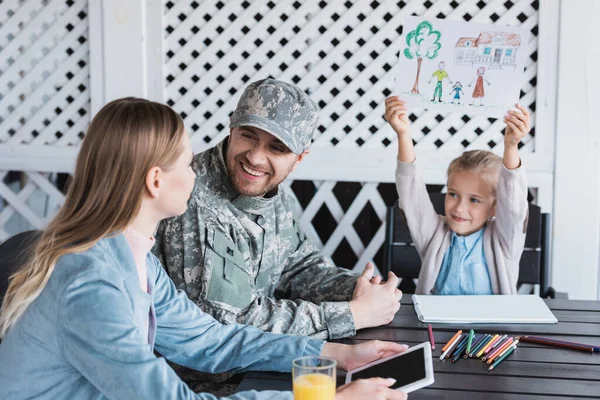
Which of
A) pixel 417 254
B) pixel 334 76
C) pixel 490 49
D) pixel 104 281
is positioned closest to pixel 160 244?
pixel 104 281

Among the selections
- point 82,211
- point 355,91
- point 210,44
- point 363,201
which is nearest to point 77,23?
point 210,44

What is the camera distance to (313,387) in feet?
4.33

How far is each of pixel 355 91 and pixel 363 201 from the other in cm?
51

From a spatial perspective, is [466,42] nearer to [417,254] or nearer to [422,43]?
[422,43]

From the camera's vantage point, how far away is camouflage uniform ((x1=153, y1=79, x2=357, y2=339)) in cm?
192

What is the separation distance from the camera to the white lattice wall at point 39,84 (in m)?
3.83

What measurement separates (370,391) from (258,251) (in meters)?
0.81

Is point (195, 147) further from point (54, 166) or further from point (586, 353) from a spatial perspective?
point (586, 353)

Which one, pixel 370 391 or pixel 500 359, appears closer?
pixel 370 391

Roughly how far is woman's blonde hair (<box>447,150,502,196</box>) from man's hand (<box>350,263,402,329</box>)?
23.3 inches

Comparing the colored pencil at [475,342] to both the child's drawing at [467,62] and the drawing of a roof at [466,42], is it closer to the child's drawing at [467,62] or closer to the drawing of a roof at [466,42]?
the child's drawing at [467,62]

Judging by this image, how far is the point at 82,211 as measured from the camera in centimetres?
145

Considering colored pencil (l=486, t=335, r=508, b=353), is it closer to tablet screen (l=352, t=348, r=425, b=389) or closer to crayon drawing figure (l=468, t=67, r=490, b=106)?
tablet screen (l=352, t=348, r=425, b=389)

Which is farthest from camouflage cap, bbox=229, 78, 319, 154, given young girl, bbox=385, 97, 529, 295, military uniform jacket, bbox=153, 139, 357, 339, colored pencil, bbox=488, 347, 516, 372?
colored pencil, bbox=488, 347, 516, 372
